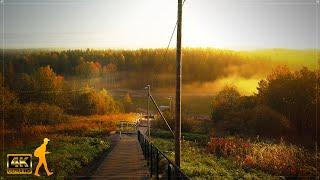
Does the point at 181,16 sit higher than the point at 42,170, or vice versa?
the point at 181,16

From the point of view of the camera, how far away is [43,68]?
10900cm

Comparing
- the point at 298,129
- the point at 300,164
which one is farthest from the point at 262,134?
the point at 300,164

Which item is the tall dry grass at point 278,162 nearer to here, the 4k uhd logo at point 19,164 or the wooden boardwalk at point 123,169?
the wooden boardwalk at point 123,169

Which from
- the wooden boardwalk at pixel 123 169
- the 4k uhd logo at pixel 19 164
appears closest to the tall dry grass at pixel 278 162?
the wooden boardwalk at pixel 123 169

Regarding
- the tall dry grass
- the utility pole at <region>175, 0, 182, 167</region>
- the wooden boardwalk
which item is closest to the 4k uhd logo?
the wooden boardwalk

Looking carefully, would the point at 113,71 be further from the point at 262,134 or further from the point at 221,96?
the point at 262,134

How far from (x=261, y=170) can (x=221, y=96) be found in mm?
70518

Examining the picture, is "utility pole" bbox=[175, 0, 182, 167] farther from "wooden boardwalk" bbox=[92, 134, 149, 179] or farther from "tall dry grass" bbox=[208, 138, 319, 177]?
"tall dry grass" bbox=[208, 138, 319, 177]

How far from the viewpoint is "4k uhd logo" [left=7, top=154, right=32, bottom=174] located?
1783cm

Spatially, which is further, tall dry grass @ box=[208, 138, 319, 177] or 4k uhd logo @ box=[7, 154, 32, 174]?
tall dry grass @ box=[208, 138, 319, 177]

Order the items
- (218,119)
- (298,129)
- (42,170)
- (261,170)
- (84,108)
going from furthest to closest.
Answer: (84,108) < (218,119) < (298,129) < (261,170) < (42,170)

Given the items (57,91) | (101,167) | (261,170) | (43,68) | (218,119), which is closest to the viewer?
(101,167)

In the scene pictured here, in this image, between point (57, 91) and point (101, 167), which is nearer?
point (101, 167)

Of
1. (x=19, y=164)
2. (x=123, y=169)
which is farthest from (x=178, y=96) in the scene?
(x=19, y=164)
